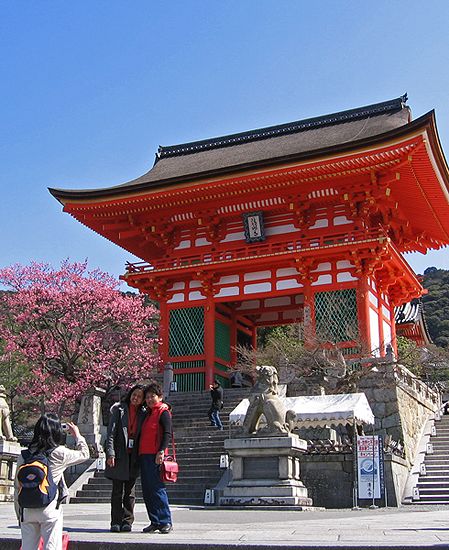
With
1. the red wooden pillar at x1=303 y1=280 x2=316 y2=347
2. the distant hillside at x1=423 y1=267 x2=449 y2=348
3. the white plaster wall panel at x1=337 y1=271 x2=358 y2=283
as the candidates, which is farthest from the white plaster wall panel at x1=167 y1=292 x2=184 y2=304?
the distant hillside at x1=423 y1=267 x2=449 y2=348

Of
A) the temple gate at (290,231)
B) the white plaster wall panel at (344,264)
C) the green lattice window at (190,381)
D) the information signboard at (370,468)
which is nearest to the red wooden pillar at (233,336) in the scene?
the temple gate at (290,231)

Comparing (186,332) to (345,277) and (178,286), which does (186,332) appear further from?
(345,277)

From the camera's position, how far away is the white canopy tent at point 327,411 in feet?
49.2

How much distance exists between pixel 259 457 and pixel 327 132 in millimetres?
18090

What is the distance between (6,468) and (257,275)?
1215 cm

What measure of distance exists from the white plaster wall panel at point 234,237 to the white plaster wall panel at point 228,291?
1908 mm

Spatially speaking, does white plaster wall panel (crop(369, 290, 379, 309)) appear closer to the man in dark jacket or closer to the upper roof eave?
the upper roof eave

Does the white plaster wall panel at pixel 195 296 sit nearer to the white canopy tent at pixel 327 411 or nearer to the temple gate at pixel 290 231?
the temple gate at pixel 290 231

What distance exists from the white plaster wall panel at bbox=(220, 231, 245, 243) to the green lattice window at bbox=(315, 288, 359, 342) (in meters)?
3.93

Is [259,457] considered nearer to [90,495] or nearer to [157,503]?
[90,495]

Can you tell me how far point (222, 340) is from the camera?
83.7 ft

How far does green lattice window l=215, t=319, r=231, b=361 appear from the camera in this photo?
25.0 meters

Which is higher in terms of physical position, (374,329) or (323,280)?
(323,280)

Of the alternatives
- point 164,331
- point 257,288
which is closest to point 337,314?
point 257,288
